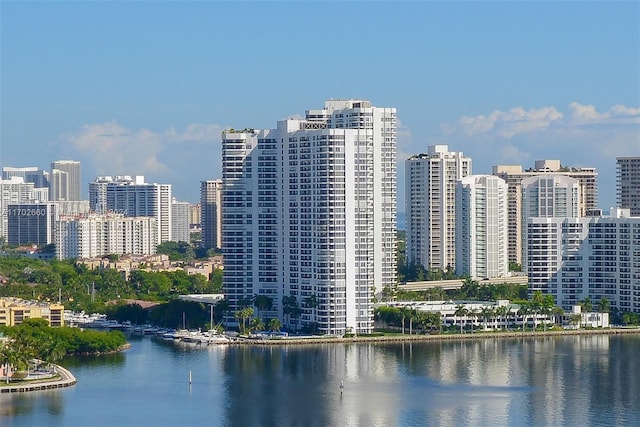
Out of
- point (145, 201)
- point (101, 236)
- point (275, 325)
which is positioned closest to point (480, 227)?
point (275, 325)

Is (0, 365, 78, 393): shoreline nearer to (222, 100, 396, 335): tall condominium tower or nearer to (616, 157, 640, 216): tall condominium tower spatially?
(222, 100, 396, 335): tall condominium tower

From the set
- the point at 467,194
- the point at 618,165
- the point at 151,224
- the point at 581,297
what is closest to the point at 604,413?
the point at 581,297

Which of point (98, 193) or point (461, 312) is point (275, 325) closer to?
point (461, 312)

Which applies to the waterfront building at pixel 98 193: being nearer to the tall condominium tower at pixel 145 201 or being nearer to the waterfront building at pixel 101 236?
the tall condominium tower at pixel 145 201

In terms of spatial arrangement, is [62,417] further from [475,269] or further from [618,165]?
[618,165]

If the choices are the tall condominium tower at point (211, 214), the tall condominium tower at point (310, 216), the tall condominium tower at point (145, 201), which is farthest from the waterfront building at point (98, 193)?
the tall condominium tower at point (310, 216)

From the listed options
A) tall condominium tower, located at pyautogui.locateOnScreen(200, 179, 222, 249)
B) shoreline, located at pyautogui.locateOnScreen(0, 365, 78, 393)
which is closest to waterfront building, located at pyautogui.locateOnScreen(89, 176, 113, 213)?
tall condominium tower, located at pyautogui.locateOnScreen(200, 179, 222, 249)
